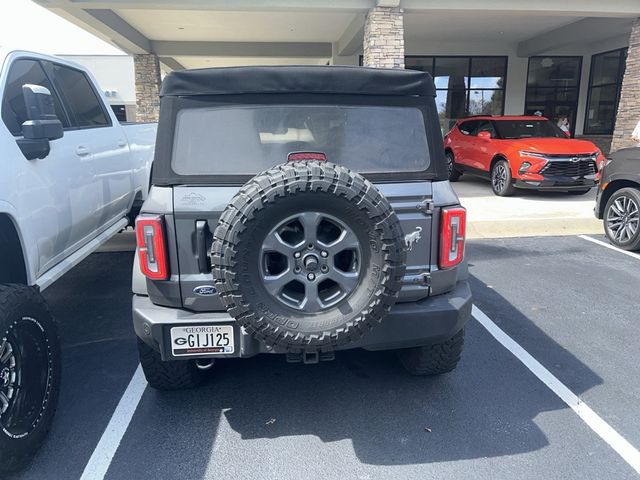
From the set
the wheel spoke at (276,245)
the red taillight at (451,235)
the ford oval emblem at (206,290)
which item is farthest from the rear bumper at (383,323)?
the wheel spoke at (276,245)

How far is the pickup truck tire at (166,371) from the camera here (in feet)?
10.0

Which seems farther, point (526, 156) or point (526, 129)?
point (526, 129)

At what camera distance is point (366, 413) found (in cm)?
309

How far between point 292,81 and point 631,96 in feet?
41.1

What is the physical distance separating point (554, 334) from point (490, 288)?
3.76 feet

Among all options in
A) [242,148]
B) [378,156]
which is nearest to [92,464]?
[242,148]

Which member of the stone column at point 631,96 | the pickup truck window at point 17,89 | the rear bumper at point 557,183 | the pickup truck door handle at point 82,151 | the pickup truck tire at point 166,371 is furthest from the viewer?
the stone column at point 631,96

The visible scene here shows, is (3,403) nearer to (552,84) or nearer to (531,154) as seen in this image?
(531,154)

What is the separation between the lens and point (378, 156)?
288 cm

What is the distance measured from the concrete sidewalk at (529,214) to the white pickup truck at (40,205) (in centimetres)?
513

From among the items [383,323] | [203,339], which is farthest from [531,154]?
[203,339]

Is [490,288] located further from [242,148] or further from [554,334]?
[242,148]

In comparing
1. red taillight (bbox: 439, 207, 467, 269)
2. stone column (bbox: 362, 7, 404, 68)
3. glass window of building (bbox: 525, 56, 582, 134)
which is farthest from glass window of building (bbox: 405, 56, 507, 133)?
red taillight (bbox: 439, 207, 467, 269)

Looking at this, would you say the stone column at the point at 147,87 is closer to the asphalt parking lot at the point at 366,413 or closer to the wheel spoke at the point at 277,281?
the asphalt parking lot at the point at 366,413
